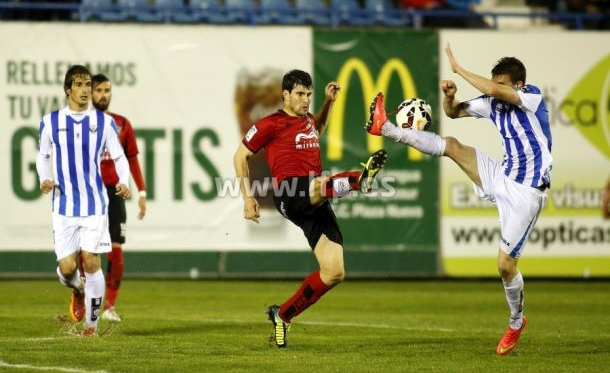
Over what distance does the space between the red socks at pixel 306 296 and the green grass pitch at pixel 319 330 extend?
315 mm

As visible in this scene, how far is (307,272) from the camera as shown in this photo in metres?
18.6

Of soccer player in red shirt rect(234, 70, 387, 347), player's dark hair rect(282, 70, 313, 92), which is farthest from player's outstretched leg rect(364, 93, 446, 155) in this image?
player's dark hair rect(282, 70, 313, 92)

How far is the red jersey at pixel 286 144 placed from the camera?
1011 centimetres

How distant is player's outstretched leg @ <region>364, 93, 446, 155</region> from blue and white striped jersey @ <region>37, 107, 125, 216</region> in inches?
98.1

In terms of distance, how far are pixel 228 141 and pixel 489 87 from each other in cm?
961

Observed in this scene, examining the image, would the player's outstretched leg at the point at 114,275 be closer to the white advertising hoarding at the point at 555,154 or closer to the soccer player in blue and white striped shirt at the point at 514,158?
the soccer player in blue and white striped shirt at the point at 514,158

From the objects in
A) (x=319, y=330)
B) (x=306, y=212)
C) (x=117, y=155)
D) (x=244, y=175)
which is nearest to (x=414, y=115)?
(x=306, y=212)

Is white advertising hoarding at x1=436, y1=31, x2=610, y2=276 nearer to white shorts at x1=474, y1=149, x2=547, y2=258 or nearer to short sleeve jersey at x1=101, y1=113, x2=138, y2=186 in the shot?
short sleeve jersey at x1=101, y1=113, x2=138, y2=186

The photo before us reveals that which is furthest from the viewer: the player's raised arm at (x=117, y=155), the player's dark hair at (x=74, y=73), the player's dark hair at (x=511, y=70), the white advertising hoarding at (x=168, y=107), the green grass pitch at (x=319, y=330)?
the white advertising hoarding at (x=168, y=107)

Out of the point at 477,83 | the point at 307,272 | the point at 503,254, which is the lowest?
the point at 307,272

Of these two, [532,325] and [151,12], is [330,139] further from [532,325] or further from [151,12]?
[532,325]

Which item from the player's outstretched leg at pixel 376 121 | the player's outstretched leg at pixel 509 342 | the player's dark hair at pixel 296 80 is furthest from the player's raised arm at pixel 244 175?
the player's outstretched leg at pixel 509 342

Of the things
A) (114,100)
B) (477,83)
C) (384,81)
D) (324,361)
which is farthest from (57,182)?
(384,81)

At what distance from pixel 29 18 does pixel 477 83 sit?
1235cm
